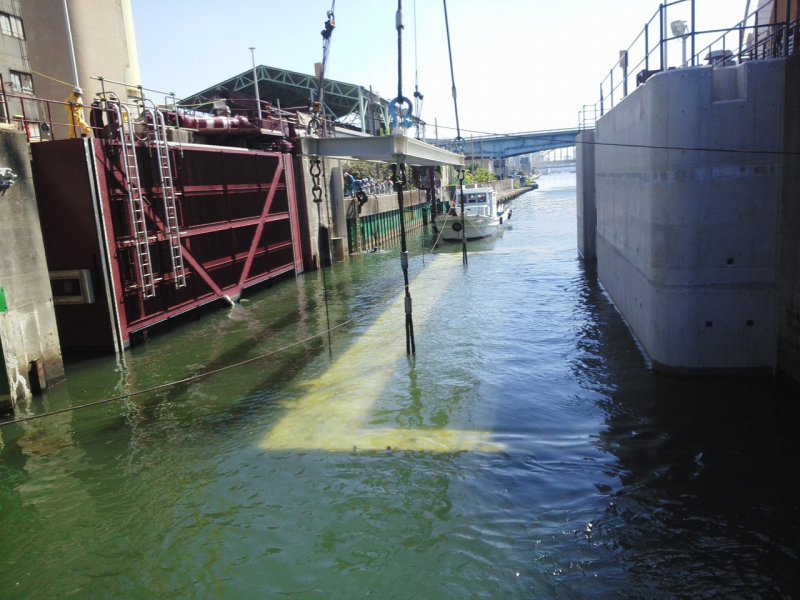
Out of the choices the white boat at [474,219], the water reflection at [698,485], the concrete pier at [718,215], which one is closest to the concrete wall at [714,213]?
the concrete pier at [718,215]

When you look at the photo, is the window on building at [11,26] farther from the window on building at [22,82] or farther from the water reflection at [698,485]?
the water reflection at [698,485]

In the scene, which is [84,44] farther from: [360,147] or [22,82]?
[360,147]

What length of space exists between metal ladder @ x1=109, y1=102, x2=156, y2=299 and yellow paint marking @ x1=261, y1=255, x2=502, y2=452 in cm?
548

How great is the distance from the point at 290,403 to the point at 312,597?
5.61 meters

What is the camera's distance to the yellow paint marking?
9.44 m

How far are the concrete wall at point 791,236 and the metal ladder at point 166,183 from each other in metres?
14.0

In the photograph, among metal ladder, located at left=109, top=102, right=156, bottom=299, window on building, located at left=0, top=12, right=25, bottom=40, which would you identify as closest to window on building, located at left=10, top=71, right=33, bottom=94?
window on building, located at left=0, top=12, right=25, bottom=40

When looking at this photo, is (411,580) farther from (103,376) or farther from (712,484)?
(103,376)

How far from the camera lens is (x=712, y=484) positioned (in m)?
7.67

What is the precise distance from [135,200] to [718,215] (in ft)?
42.5

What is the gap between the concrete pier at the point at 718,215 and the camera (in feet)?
32.7

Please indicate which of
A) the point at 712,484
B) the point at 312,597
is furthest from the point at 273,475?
the point at 712,484

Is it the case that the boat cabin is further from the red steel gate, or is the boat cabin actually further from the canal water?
the canal water

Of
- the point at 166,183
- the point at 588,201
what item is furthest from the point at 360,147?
the point at 588,201
